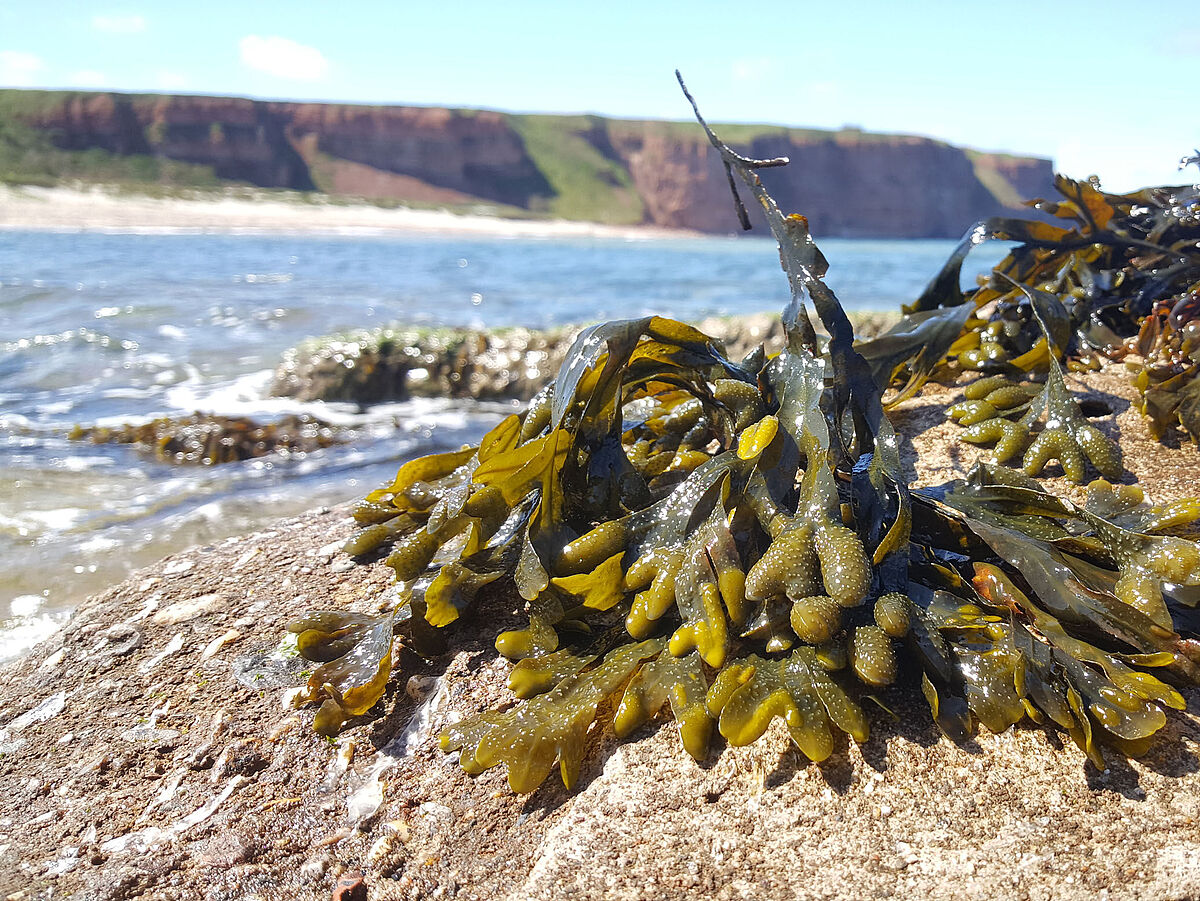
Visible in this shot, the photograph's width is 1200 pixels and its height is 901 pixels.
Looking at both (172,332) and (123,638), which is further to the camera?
(172,332)

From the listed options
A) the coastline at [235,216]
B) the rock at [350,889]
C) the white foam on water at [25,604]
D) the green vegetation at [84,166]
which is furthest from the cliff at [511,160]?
the rock at [350,889]

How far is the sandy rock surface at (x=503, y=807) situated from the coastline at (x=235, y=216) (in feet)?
122

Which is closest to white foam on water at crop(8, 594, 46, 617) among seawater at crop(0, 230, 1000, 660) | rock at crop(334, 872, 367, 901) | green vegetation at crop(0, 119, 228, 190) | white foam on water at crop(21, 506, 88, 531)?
seawater at crop(0, 230, 1000, 660)

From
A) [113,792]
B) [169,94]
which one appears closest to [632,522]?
[113,792]

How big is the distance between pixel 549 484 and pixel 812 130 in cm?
9183

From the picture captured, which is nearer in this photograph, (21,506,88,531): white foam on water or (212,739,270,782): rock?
(212,739,270,782): rock

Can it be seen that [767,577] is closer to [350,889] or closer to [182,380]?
[350,889]

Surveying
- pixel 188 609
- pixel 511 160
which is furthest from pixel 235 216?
pixel 188 609

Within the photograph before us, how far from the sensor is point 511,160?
7812cm

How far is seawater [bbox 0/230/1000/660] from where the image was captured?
3.14m

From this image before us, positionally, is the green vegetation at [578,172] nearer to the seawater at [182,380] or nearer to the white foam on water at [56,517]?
the seawater at [182,380]

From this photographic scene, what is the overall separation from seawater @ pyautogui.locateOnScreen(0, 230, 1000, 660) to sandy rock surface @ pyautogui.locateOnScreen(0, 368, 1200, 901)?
998 millimetres

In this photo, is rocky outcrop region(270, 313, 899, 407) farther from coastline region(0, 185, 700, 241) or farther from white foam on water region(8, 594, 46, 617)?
coastline region(0, 185, 700, 241)

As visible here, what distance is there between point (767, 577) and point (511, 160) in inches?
3217
